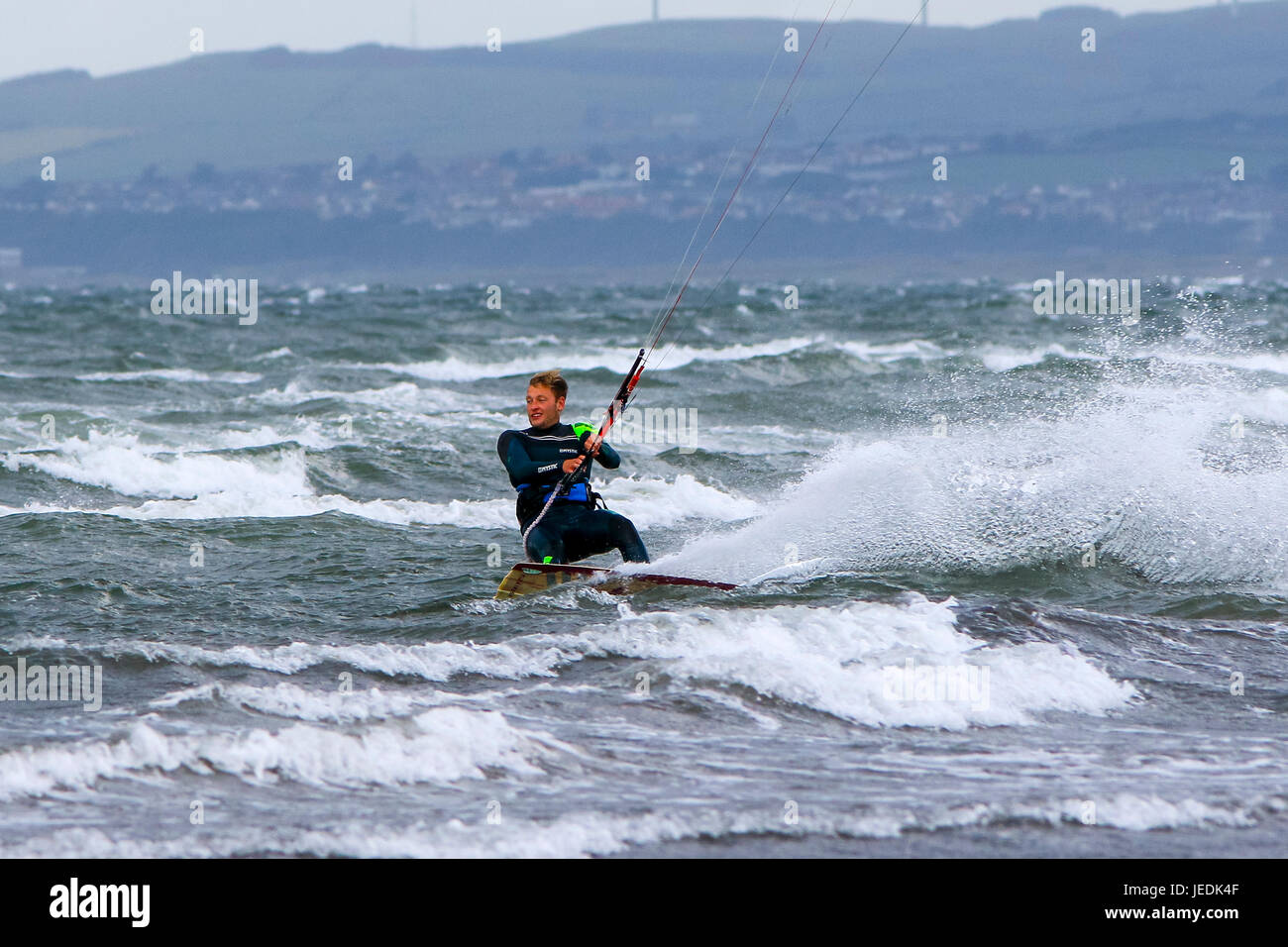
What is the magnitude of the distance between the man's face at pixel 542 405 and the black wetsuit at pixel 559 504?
0.28 feet

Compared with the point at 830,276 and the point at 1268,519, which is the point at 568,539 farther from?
the point at 830,276

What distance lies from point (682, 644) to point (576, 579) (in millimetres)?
1722

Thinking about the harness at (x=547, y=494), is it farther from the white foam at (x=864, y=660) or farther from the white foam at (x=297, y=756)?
the white foam at (x=297, y=756)

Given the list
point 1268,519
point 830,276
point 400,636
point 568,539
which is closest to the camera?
point 400,636

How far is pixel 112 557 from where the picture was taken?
1198 centimetres

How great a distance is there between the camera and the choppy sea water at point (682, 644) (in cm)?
608

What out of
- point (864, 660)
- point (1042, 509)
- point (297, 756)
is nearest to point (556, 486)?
point (864, 660)

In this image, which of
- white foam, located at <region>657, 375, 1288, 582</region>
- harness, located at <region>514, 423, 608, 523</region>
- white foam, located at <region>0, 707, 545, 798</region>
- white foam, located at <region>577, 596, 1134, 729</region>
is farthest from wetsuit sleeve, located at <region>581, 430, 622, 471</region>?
white foam, located at <region>0, 707, 545, 798</region>

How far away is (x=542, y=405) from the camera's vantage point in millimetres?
10383

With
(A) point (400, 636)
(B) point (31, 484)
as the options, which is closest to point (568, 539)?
(A) point (400, 636)

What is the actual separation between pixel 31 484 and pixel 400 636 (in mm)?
8564

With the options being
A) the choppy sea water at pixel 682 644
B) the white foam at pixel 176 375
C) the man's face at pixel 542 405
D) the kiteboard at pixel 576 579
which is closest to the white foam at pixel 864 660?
the choppy sea water at pixel 682 644

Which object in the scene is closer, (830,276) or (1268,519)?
(1268,519)

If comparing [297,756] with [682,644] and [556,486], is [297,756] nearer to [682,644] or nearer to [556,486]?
[682,644]
